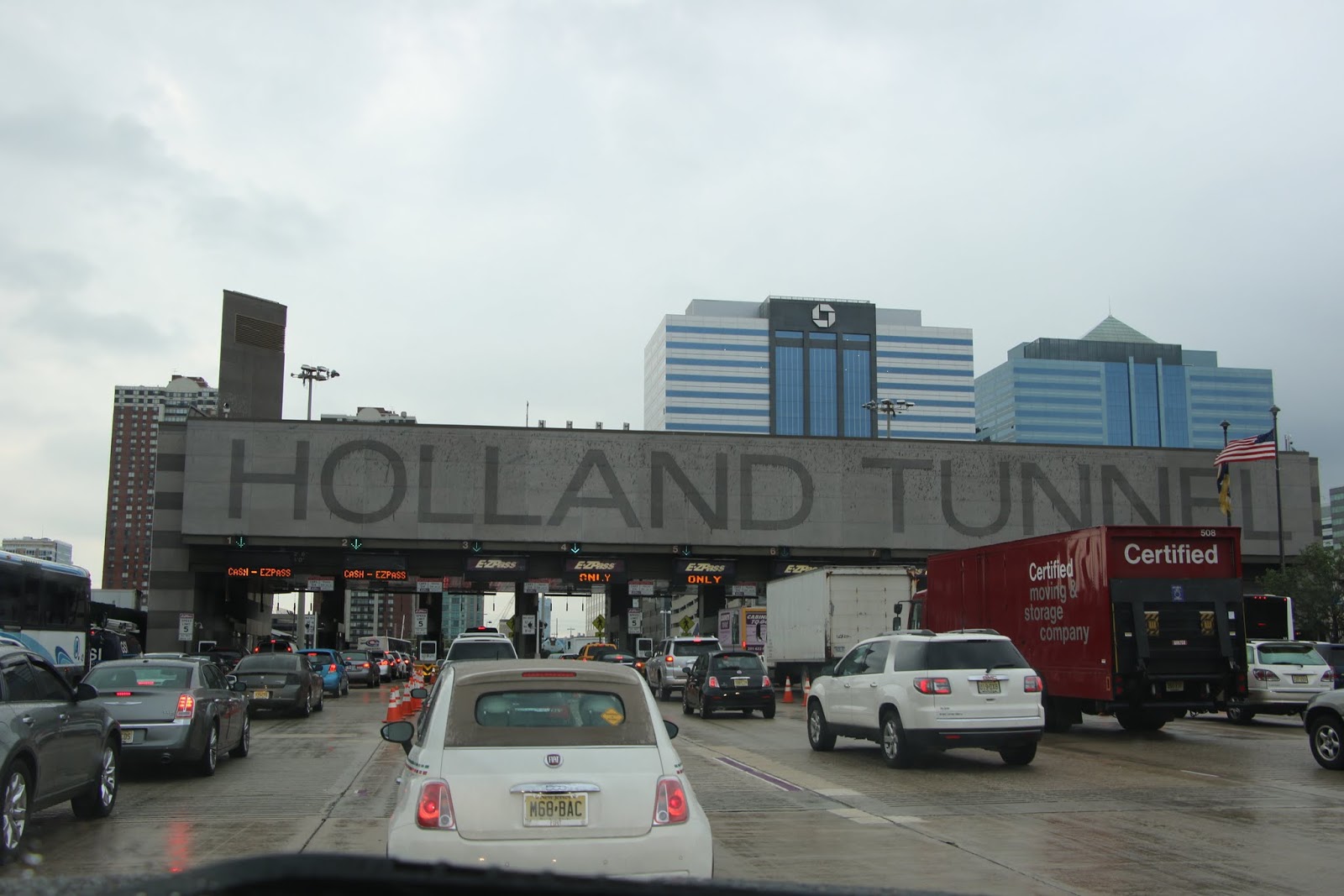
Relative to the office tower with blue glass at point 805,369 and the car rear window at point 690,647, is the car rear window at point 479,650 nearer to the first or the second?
the car rear window at point 690,647

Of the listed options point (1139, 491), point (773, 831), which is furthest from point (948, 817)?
point (1139, 491)

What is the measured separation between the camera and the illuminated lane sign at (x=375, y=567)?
50500 millimetres

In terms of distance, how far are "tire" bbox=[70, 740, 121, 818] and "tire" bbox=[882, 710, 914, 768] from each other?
30.6 feet

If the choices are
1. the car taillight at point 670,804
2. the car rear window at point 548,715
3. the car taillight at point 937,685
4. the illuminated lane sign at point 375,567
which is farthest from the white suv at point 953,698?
the illuminated lane sign at point 375,567

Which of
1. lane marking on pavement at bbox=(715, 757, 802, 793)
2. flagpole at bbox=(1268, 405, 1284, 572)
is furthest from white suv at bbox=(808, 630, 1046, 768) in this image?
flagpole at bbox=(1268, 405, 1284, 572)

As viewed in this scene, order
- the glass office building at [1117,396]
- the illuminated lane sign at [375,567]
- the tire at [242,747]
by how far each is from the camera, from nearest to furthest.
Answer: the tire at [242,747]
the illuminated lane sign at [375,567]
the glass office building at [1117,396]

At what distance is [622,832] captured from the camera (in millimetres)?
6445

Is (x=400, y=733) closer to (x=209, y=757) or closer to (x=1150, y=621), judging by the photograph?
(x=209, y=757)

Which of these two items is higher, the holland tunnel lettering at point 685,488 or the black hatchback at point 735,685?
the holland tunnel lettering at point 685,488

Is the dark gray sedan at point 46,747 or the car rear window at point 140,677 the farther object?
the car rear window at point 140,677

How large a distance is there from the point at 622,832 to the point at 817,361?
172462mm

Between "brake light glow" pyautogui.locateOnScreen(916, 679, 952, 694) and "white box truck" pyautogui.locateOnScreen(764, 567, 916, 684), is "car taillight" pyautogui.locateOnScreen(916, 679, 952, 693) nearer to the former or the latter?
"brake light glow" pyautogui.locateOnScreen(916, 679, 952, 694)

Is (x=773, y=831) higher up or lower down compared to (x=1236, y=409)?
lower down

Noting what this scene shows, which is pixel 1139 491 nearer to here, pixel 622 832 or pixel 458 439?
pixel 458 439
